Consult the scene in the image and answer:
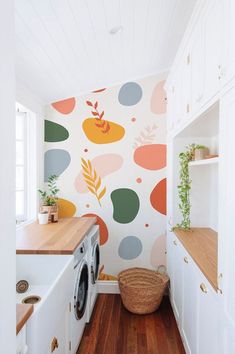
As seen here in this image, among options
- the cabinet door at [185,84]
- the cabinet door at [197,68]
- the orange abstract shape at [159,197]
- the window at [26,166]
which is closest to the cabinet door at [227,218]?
the cabinet door at [197,68]

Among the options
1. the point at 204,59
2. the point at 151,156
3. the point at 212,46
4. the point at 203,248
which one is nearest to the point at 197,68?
the point at 204,59

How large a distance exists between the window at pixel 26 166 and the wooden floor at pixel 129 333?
1.34 metres

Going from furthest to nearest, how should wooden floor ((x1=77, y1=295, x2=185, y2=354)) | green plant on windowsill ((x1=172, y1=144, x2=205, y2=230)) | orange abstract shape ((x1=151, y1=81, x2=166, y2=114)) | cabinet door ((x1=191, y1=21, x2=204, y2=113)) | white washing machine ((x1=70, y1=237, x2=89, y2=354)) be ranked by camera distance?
1. orange abstract shape ((x1=151, y1=81, x2=166, y2=114))
2. green plant on windowsill ((x1=172, y1=144, x2=205, y2=230))
3. wooden floor ((x1=77, y1=295, x2=185, y2=354))
4. white washing machine ((x1=70, y1=237, x2=89, y2=354))
5. cabinet door ((x1=191, y1=21, x2=204, y2=113))

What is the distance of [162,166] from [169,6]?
1.63m

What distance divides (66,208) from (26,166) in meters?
0.70

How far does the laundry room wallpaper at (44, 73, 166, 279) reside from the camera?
299 centimetres

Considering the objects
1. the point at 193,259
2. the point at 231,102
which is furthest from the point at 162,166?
the point at 231,102

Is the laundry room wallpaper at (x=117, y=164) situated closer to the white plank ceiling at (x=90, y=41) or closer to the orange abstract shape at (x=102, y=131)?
the orange abstract shape at (x=102, y=131)

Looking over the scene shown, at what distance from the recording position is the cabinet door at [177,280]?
2199 mm

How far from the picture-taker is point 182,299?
2127 millimetres

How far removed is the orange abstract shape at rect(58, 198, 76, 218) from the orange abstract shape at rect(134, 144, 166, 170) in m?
0.97

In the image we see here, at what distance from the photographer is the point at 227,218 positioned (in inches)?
43.9

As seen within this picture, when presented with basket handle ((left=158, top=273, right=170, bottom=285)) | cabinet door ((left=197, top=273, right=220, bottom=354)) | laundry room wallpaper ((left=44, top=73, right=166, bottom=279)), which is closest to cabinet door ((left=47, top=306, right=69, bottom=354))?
cabinet door ((left=197, top=273, right=220, bottom=354))

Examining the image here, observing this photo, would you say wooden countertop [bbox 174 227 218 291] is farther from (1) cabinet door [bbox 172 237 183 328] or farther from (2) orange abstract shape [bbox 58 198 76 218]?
(2) orange abstract shape [bbox 58 198 76 218]
